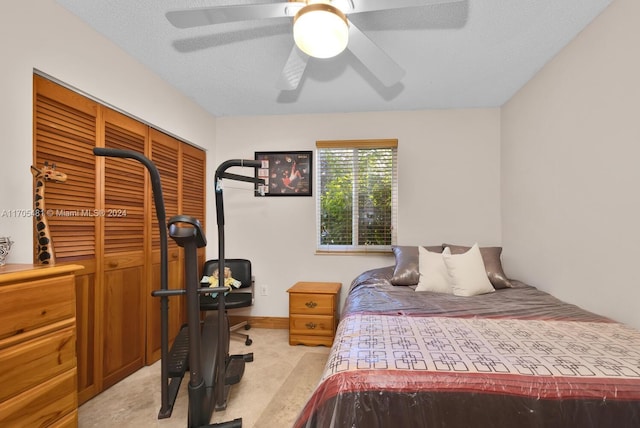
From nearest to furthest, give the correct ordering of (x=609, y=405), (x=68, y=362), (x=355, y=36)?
(x=609, y=405) → (x=68, y=362) → (x=355, y=36)

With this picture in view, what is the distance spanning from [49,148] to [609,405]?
287 cm

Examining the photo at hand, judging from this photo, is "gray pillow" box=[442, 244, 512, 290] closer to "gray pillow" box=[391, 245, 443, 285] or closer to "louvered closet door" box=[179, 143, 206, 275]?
"gray pillow" box=[391, 245, 443, 285]

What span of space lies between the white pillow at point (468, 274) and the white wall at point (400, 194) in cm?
83

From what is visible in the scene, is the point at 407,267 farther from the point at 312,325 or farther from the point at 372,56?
the point at 372,56

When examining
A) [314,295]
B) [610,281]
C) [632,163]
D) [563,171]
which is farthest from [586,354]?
[314,295]

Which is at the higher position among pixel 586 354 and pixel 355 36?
pixel 355 36

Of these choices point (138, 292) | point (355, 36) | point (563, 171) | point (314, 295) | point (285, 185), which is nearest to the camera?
point (355, 36)

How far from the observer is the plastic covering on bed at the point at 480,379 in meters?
1.06

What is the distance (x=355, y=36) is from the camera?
5.06ft

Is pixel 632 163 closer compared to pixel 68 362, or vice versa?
pixel 68 362

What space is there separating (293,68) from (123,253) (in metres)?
1.84

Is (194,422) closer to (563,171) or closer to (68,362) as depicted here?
(68,362)

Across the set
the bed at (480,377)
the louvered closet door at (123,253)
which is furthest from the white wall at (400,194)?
the bed at (480,377)

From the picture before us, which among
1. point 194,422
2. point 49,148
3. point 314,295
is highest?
point 49,148
